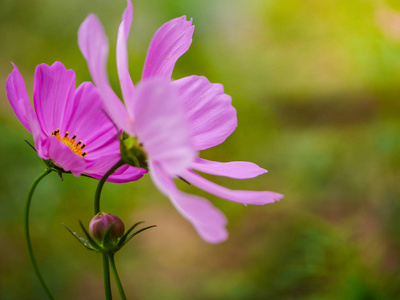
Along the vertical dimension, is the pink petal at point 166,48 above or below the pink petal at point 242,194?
above

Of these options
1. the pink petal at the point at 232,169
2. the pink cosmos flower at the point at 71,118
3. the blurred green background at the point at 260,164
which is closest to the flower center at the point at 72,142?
the pink cosmos flower at the point at 71,118

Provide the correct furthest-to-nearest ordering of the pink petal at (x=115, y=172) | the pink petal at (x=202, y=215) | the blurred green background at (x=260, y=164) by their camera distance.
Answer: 1. the blurred green background at (x=260, y=164)
2. the pink petal at (x=115, y=172)
3. the pink petal at (x=202, y=215)

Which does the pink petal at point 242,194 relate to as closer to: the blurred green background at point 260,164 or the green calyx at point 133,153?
the green calyx at point 133,153

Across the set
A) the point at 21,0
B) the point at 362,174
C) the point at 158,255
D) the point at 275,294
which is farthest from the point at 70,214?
the point at 362,174

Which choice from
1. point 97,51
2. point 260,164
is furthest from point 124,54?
point 260,164

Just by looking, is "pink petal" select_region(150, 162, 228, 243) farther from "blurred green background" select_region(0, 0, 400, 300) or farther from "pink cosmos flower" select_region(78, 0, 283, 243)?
"blurred green background" select_region(0, 0, 400, 300)

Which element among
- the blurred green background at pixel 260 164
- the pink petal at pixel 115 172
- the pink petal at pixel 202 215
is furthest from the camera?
the blurred green background at pixel 260 164

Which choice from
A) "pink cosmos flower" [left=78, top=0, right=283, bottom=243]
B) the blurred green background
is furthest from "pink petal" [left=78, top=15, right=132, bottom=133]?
the blurred green background
